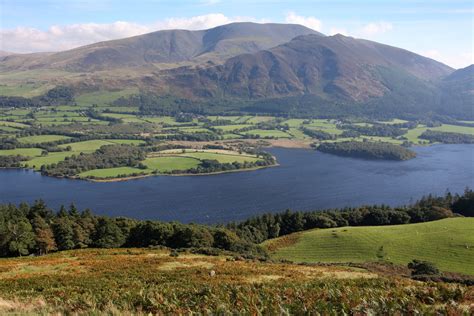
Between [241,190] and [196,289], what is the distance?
121 meters

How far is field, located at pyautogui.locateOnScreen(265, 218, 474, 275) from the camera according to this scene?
61.2m

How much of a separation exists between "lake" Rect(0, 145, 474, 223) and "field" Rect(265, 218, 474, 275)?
4600 centimetres

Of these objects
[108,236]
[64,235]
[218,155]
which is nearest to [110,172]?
[218,155]

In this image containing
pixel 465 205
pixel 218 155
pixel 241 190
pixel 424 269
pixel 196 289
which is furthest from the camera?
pixel 218 155

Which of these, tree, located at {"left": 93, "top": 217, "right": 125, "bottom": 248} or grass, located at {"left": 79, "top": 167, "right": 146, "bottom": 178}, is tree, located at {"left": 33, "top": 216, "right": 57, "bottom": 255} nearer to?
tree, located at {"left": 93, "top": 217, "right": 125, "bottom": 248}

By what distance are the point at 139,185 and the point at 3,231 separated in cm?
9447

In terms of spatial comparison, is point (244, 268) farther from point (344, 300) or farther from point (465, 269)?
point (465, 269)

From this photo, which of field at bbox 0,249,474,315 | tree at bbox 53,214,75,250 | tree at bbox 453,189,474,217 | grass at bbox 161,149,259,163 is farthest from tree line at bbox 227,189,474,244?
grass at bbox 161,149,259,163

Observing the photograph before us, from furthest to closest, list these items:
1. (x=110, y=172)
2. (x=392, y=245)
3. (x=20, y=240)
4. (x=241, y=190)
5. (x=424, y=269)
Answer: (x=110, y=172) → (x=241, y=190) → (x=392, y=245) → (x=20, y=240) → (x=424, y=269)

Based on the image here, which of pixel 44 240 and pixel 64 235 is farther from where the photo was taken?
pixel 64 235

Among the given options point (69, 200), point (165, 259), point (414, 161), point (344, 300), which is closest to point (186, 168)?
point (69, 200)

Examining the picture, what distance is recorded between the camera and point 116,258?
153ft

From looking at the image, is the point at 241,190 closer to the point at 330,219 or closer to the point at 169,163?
the point at 169,163

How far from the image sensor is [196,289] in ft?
81.7
